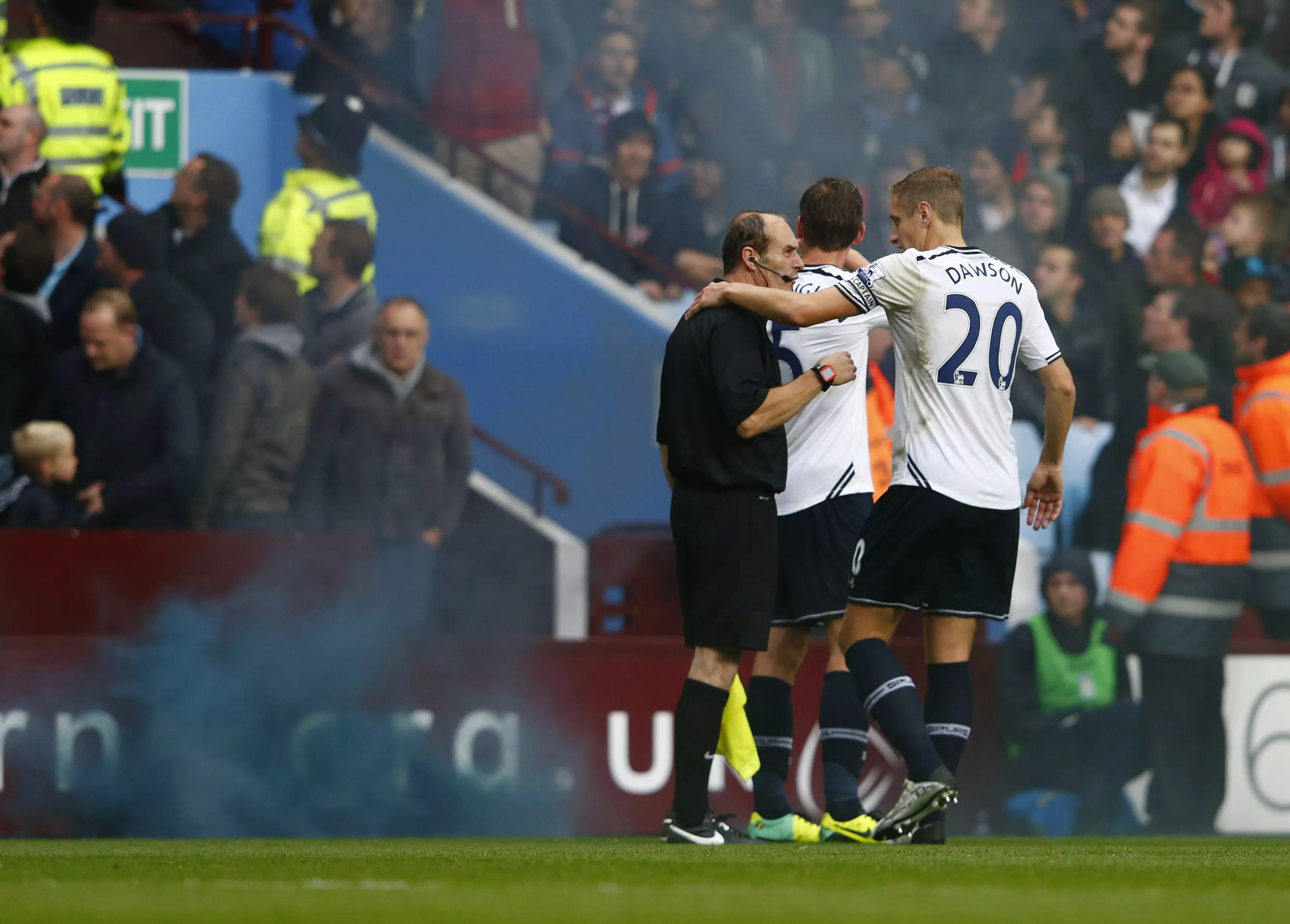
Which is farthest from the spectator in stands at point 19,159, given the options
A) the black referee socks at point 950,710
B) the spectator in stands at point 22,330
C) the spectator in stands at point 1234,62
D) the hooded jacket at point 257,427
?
the spectator in stands at point 1234,62

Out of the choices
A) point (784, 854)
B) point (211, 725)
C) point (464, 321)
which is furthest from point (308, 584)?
point (784, 854)

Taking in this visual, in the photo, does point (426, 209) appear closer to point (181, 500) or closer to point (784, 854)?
point (181, 500)

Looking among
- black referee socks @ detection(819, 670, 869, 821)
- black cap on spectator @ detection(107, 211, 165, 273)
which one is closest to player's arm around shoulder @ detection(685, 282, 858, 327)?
black referee socks @ detection(819, 670, 869, 821)

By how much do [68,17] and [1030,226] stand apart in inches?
216

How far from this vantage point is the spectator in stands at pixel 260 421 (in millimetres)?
9250

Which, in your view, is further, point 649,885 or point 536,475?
point 536,475

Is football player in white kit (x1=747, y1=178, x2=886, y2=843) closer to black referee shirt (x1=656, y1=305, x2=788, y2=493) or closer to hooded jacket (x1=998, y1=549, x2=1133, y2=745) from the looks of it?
black referee shirt (x1=656, y1=305, x2=788, y2=493)

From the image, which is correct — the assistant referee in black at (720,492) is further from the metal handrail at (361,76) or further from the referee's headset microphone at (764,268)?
the metal handrail at (361,76)

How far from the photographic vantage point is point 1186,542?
9188 millimetres

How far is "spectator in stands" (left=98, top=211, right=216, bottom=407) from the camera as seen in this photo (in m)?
9.59

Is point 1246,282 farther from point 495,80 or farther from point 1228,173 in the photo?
point 495,80

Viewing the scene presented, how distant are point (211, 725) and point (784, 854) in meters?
3.54

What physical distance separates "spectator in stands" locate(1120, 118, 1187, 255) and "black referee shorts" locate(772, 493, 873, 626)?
6.08m

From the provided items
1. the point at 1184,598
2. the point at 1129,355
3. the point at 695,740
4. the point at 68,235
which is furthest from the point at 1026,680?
the point at 68,235
